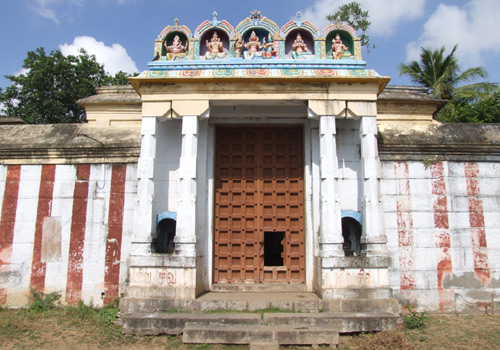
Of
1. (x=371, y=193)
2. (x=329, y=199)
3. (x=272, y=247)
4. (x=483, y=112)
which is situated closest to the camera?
(x=329, y=199)

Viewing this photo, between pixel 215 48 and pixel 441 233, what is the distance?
23.9 feet

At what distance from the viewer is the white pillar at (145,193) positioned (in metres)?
8.97

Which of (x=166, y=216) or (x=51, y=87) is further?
(x=51, y=87)

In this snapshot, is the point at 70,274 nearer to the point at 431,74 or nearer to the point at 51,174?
the point at 51,174

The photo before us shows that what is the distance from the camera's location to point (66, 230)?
1005 cm

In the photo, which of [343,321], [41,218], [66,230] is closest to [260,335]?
[343,321]

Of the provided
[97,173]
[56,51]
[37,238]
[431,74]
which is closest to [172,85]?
[97,173]

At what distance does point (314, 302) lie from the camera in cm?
850

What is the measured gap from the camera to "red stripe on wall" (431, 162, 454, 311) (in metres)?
9.59

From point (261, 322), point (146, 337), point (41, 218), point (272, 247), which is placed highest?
point (41, 218)

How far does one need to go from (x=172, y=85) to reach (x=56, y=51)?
983 inches

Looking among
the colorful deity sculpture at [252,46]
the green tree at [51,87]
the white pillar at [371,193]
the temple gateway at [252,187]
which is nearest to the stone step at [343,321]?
the temple gateway at [252,187]

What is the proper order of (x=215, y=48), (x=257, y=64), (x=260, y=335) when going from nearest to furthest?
1. (x=260, y=335)
2. (x=257, y=64)
3. (x=215, y=48)

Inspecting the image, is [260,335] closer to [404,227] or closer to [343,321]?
[343,321]
